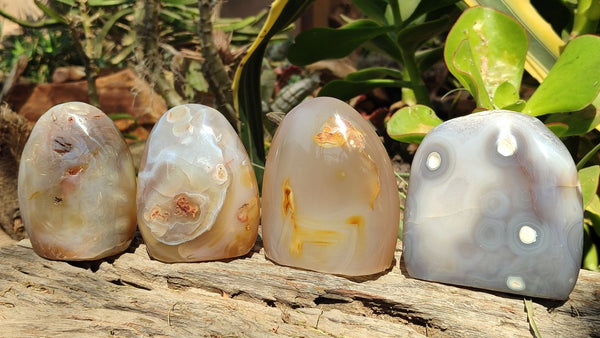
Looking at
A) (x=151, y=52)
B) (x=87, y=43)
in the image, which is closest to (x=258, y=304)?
(x=151, y=52)

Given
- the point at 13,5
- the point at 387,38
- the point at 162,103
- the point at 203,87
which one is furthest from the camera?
the point at 13,5

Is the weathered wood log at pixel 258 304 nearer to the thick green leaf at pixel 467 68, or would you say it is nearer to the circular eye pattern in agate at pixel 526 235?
the circular eye pattern in agate at pixel 526 235

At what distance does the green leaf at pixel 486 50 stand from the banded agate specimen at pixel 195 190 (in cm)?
38

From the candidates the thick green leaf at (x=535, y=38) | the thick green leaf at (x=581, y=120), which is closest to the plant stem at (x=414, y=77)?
the thick green leaf at (x=535, y=38)

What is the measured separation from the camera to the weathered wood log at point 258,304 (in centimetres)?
72

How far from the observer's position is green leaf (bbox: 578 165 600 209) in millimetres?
875

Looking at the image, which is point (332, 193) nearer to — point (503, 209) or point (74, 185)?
point (503, 209)

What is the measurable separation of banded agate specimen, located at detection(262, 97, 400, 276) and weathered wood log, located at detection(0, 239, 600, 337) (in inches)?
1.4

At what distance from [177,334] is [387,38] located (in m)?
0.76

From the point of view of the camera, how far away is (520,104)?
86cm

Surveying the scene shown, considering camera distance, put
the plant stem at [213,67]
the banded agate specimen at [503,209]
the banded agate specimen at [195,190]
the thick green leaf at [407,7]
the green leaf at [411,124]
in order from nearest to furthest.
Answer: the banded agate specimen at [503,209], the banded agate specimen at [195,190], the green leaf at [411,124], the thick green leaf at [407,7], the plant stem at [213,67]

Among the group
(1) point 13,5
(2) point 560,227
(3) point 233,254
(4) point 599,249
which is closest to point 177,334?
(3) point 233,254

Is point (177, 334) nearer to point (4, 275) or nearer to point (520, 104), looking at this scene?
point (4, 275)

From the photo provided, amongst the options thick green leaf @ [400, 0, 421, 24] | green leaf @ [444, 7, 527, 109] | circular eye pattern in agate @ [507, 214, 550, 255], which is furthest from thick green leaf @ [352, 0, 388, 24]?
circular eye pattern in agate @ [507, 214, 550, 255]
